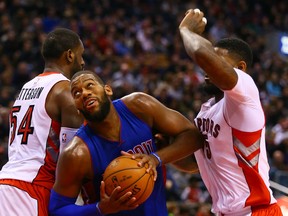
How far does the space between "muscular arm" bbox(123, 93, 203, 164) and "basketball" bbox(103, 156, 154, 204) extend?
18.3 inches

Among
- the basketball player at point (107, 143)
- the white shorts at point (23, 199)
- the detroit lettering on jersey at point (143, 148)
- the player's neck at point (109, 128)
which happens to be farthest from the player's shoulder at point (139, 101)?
the white shorts at point (23, 199)

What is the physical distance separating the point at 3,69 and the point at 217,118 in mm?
9463

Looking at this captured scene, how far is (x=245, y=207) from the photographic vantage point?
432cm

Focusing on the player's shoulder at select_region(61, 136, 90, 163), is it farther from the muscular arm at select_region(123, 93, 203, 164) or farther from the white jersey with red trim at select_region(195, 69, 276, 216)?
the white jersey with red trim at select_region(195, 69, 276, 216)

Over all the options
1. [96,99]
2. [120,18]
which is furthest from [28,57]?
[96,99]

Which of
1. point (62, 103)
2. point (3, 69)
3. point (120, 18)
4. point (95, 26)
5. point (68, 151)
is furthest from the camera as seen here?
point (120, 18)

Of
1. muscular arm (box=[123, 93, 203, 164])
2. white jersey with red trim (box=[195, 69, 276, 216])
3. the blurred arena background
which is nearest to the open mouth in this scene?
muscular arm (box=[123, 93, 203, 164])

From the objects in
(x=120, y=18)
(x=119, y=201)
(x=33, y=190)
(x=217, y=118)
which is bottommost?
(x=120, y=18)

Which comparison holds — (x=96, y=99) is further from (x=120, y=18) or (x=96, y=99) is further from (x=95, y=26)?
(x=120, y=18)

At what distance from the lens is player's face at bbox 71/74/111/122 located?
171 inches

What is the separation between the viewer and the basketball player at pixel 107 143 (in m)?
4.33

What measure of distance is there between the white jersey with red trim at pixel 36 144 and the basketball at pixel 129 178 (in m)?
0.84

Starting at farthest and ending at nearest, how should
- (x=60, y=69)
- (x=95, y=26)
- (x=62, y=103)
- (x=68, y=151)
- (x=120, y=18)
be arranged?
(x=120, y=18) → (x=95, y=26) → (x=60, y=69) → (x=62, y=103) → (x=68, y=151)

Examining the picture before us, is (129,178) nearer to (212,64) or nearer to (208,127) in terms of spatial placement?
(208,127)
